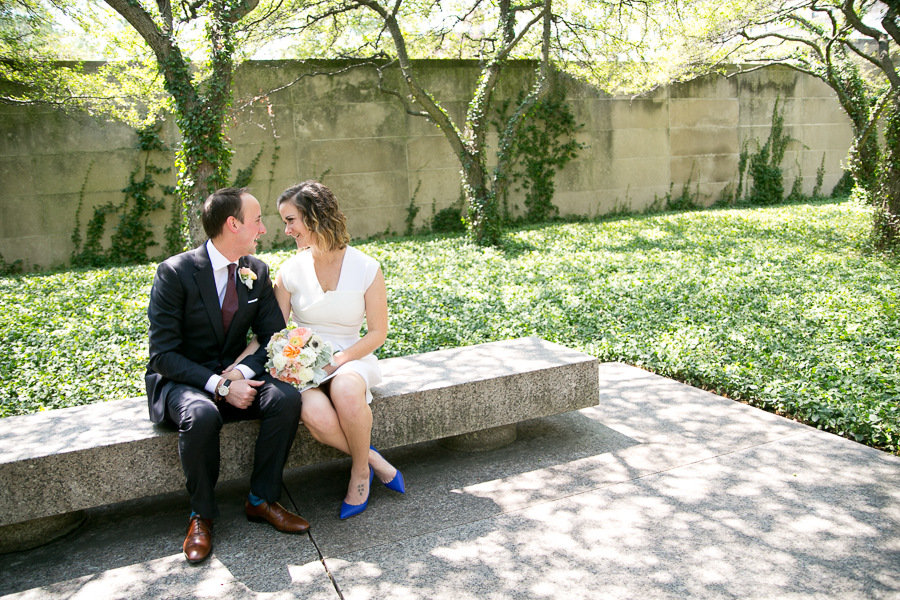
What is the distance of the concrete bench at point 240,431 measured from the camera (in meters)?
2.99

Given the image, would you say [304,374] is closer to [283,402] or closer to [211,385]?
[283,402]

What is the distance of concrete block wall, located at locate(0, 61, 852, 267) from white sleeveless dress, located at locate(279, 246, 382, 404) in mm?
8709

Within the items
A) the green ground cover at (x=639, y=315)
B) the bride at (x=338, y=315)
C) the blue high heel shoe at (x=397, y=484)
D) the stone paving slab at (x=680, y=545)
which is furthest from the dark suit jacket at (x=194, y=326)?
the green ground cover at (x=639, y=315)

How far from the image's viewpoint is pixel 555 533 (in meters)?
3.01

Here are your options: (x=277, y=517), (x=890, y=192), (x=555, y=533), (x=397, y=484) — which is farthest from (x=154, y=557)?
(x=890, y=192)

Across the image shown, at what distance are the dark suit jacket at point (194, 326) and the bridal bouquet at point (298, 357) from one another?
23 cm

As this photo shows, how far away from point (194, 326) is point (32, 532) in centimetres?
120

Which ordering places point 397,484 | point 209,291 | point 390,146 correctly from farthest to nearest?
point 390,146, point 397,484, point 209,291

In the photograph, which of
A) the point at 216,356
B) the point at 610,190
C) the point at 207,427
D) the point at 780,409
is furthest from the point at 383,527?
the point at 610,190

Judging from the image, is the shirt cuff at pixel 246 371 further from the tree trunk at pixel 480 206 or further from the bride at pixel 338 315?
the tree trunk at pixel 480 206

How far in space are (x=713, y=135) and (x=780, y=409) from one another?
14421 millimetres

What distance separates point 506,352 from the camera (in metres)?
4.43

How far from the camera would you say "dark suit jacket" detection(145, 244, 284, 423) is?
10.6 feet

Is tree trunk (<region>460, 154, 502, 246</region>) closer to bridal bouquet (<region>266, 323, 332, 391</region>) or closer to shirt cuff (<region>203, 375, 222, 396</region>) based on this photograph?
bridal bouquet (<region>266, 323, 332, 391</region>)
